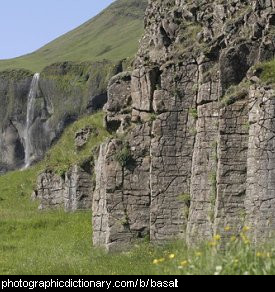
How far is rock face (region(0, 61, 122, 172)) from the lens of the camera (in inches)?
2657

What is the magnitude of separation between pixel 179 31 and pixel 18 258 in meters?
9.02

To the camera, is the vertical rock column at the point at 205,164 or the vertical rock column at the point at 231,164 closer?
the vertical rock column at the point at 231,164

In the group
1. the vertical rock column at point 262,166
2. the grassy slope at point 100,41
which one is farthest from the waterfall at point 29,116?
the vertical rock column at point 262,166

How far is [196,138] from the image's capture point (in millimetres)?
23906

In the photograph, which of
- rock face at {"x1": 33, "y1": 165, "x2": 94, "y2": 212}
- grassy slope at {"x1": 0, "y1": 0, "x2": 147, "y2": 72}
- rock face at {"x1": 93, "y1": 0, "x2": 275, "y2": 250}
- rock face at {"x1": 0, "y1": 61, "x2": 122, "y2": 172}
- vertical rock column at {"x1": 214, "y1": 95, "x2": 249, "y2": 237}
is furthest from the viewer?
grassy slope at {"x1": 0, "y1": 0, "x2": 147, "y2": 72}

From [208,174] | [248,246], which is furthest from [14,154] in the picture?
[248,246]

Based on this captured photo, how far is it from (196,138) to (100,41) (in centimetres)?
7863

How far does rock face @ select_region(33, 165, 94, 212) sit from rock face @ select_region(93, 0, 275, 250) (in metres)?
8.01

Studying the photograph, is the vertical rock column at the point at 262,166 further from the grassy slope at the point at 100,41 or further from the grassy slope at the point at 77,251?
the grassy slope at the point at 100,41

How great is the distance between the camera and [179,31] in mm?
27672

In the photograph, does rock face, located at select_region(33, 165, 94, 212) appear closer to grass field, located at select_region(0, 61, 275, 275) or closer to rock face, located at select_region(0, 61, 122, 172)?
grass field, located at select_region(0, 61, 275, 275)

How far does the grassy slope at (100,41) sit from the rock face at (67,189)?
133 feet

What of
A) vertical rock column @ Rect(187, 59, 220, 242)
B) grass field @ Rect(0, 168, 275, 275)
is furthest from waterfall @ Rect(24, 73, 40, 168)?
vertical rock column @ Rect(187, 59, 220, 242)

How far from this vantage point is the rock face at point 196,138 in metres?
21.4
